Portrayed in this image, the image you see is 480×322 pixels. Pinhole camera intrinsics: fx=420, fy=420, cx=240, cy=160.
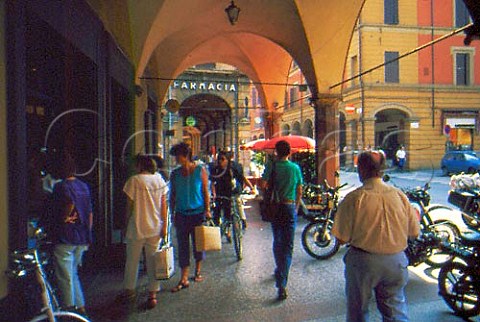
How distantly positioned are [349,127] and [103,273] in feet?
86.0

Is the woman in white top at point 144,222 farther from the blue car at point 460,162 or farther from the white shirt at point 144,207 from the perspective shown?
the blue car at point 460,162

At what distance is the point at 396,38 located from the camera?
29016 mm

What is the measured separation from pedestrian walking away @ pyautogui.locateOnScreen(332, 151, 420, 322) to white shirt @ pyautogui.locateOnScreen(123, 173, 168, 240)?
7.35 feet

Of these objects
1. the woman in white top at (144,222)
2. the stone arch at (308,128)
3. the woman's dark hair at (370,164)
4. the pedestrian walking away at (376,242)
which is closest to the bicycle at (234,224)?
the woman in white top at (144,222)

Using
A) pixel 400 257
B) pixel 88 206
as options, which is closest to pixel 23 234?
pixel 88 206

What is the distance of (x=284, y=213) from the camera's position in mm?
4770

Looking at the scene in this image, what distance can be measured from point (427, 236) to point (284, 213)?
2.04 metres

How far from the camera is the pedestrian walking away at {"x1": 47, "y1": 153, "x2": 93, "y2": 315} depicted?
148 inches

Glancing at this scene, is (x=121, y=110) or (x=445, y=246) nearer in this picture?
(x=445, y=246)

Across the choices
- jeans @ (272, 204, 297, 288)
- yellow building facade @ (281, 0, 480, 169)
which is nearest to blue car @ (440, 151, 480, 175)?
yellow building facade @ (281, 0, 480, 169)

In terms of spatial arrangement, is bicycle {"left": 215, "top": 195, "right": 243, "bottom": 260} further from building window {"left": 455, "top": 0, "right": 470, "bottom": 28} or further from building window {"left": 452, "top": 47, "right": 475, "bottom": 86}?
building window {"left": 455, "top": 0, "right": 470, "bottom": 28}

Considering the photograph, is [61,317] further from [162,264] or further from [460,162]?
[460,162]

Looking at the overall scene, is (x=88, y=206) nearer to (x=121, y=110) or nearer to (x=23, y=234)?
(x=23, y=234)

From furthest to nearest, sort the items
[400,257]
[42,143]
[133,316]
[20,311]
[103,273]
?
[103,273] < [42,143] < [133,316] < [20,311] < [400,257]
